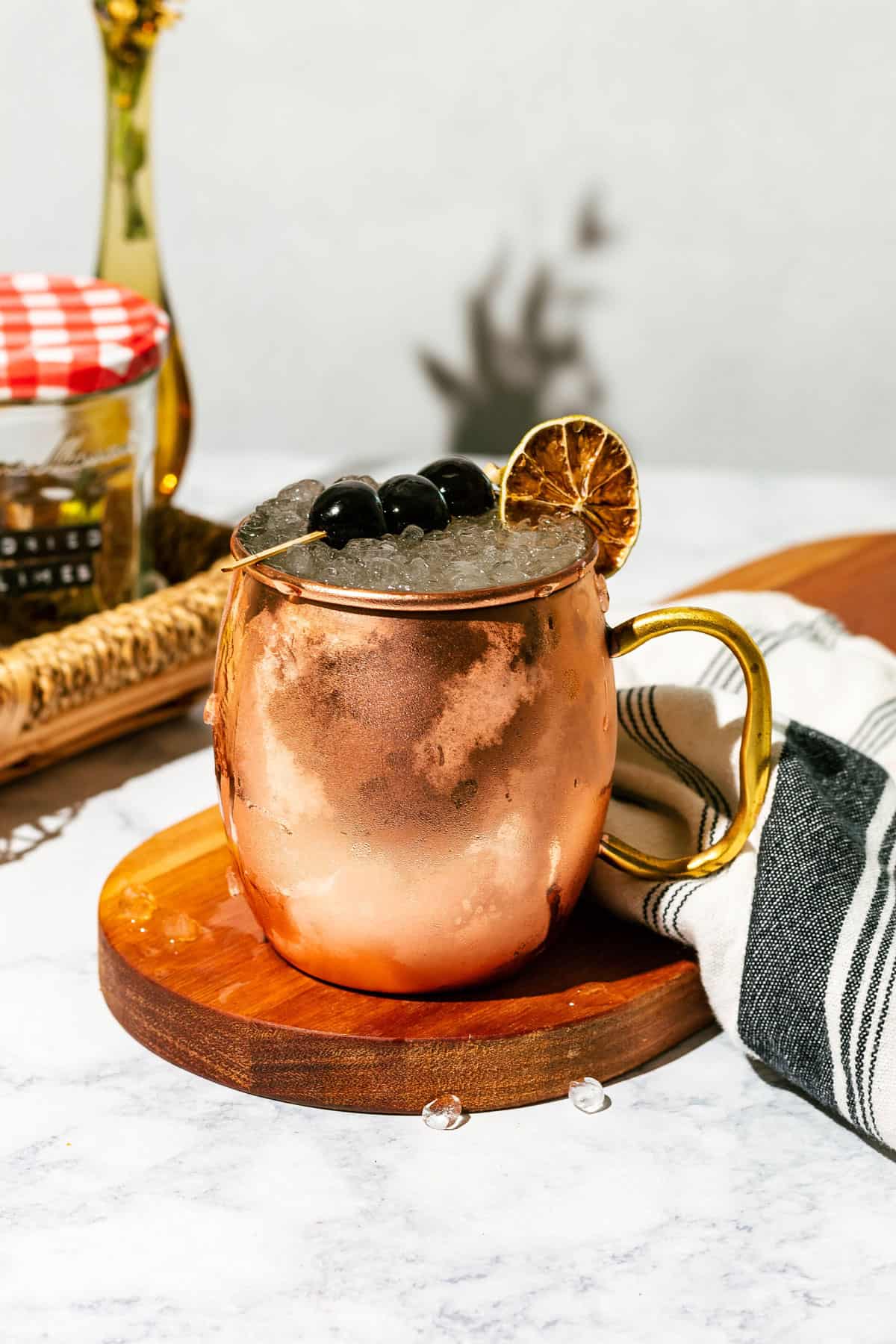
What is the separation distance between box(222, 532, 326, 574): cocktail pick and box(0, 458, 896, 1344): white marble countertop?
0.57ft

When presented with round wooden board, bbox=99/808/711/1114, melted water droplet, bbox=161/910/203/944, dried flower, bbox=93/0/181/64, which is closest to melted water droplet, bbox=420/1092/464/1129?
round wooden board, bbox=99/808/711/1114

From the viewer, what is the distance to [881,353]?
1.32 m

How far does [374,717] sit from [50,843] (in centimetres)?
27

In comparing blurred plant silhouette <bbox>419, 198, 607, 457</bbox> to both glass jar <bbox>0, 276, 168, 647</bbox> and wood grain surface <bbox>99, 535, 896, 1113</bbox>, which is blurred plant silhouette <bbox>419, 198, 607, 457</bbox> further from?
wood grain surface <bbox>99, 535, 896, 1113</bbox>

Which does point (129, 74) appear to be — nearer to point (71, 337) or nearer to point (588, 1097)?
point (71, 337)

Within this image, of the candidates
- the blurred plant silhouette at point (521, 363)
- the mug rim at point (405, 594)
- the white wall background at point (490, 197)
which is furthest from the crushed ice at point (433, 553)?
the blurred plant silhouette at point (521, 363)

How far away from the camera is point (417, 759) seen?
451 millimetres

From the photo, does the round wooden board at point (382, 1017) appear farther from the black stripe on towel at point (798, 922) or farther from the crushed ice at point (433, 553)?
the crushed ice at point (433, 553)

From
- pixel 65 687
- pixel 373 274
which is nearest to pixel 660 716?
pixel 65 687

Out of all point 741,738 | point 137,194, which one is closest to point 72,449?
point 137,194

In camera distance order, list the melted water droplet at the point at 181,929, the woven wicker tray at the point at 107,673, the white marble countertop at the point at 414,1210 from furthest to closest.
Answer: the woven wicker tray at the point at 107,673
the melted water droplet at the point at 181,929
the white marble countertop at the point at 414,1210

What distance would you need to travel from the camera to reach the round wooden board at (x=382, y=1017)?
0.48 m

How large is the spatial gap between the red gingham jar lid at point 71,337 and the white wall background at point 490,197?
1.24 feet

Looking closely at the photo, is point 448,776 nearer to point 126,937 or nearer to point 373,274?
point 126,937
